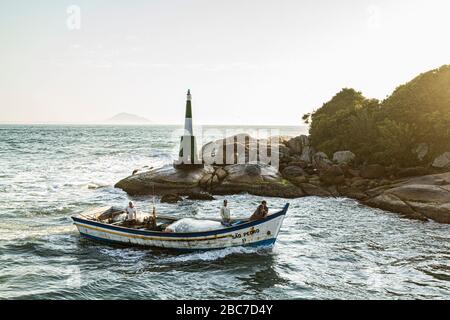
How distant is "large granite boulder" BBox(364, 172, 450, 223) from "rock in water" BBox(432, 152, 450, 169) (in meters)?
4.42

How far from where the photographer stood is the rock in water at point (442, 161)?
3169 cm

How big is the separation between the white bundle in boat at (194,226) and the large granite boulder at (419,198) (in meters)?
14.2

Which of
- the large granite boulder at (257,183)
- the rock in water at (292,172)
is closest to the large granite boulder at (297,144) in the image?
the rock in water at (292,172)

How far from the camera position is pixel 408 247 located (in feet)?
64.7

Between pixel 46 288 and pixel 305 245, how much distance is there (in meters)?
12.5

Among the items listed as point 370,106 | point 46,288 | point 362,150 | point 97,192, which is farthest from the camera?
point 370,106

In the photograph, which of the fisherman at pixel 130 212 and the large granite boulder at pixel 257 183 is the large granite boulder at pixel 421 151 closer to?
the large granite boulder at pixel 257 183

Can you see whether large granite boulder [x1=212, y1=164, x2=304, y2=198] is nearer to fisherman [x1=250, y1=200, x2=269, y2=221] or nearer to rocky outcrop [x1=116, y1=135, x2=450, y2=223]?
rocky outcrop [x1=116, y1=135, x2=450, y2=223]

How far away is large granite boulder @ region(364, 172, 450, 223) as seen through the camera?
24562 mm

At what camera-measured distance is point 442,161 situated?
31906 millimetres

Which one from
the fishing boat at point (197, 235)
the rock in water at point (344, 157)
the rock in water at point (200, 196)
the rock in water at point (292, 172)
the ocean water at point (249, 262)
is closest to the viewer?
the ocean water at point (249, 262)
